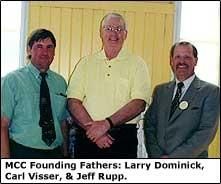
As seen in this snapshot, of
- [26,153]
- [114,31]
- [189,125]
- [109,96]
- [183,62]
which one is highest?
[114,31]

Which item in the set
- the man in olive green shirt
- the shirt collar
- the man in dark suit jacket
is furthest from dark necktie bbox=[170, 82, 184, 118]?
the shirt collar

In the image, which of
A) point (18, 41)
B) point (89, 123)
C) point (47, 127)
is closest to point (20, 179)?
point (47, 127)

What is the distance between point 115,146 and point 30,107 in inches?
13.0

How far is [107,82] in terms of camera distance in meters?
1.58

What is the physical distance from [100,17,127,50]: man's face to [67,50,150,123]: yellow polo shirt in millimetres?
48

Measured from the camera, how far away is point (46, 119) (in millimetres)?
1547

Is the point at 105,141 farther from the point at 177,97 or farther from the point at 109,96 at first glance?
the point at 177,97

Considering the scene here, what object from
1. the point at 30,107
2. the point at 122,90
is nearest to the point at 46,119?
the point at 30,107

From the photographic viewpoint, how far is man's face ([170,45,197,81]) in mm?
1584

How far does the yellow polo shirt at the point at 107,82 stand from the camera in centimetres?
156

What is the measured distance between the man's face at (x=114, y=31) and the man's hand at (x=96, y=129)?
288 mm

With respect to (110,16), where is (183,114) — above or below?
below

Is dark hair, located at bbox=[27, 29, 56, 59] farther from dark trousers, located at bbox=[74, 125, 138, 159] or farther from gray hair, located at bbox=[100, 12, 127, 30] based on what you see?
dark trousers, located at bbox=[74, 125, 138, 159]

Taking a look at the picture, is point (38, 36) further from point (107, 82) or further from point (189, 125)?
point (189, 125)
